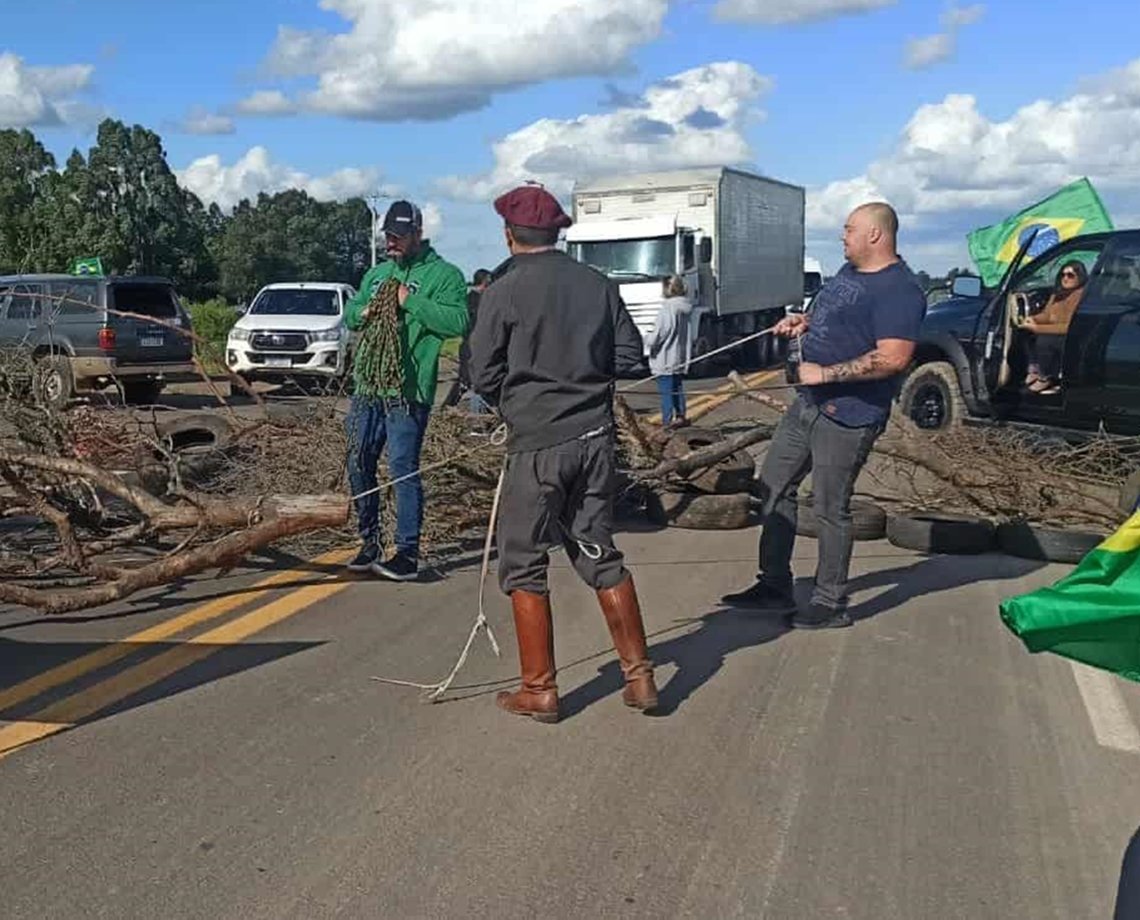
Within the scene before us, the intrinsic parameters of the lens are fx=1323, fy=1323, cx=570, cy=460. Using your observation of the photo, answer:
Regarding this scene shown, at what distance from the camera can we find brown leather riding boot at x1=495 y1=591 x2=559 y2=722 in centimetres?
488

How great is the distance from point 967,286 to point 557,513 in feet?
26.2

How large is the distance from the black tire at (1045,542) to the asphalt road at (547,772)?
1.59 metres

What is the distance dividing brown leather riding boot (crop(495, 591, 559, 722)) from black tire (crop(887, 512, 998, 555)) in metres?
4.07

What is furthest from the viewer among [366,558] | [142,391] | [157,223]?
[157,223]

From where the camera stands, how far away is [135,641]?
5.90 m

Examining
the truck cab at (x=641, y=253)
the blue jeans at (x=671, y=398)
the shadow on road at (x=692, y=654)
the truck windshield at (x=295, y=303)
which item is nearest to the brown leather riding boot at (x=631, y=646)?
the shadow on road at (x=692, y=654)

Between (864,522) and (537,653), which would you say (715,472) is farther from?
(537,653)

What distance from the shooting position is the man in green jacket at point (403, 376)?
6836 millimetres

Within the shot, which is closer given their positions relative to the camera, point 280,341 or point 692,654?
point 692,654

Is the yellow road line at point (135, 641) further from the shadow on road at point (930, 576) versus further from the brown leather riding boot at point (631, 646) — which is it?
the shadow on road at point (930, 576)

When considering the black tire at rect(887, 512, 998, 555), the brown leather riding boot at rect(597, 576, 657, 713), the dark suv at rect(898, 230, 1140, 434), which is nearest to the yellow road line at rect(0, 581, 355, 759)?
the brown leather riding boot at rect(597, 576, 657, 713)

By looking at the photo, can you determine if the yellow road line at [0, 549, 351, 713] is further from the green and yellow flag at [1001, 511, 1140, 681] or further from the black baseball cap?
the green and yellow flag at [1001, 511, 1140, 681]

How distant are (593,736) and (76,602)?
8.99 feet

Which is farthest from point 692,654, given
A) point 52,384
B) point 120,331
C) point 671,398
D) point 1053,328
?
point 120,331
